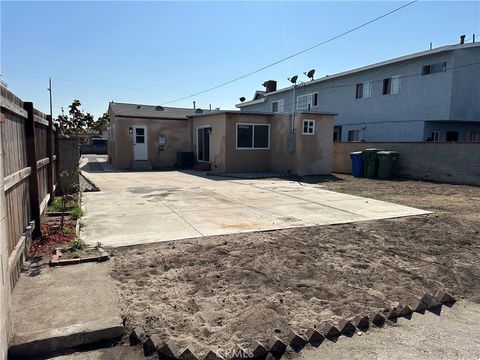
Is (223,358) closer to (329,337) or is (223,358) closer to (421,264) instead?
(329,337)

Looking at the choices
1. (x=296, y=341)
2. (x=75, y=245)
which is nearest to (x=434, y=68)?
(x=75, y=245)

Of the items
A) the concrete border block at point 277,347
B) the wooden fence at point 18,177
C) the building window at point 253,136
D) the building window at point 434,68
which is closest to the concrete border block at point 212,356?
the concrete border block at point 277,347

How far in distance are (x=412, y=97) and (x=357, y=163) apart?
6.52m

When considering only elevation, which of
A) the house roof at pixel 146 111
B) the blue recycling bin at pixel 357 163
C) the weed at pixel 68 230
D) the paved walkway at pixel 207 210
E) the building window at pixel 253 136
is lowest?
the paved walkway at pixel 207 210

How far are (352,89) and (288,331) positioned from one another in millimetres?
23167

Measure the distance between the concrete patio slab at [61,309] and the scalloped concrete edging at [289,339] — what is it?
36 cm

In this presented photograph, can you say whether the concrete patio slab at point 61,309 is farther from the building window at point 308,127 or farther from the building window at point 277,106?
the building window at point 277,106

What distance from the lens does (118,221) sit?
666 cm

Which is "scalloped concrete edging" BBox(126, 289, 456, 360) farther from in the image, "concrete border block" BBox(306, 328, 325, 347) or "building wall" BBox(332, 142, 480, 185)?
"building wall" BBox(332, 142, 480, 185)

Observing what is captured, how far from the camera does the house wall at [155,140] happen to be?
19938 millimetres

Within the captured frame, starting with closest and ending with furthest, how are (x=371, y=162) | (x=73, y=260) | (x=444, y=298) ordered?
1. (x=444, y=298)
2. (x=73, y=260)
3. (x=371, y=162)

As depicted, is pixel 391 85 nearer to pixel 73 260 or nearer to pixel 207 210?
pixel 207 210

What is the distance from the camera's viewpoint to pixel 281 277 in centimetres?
419

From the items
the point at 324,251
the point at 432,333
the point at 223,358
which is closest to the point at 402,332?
the point at 432,333
